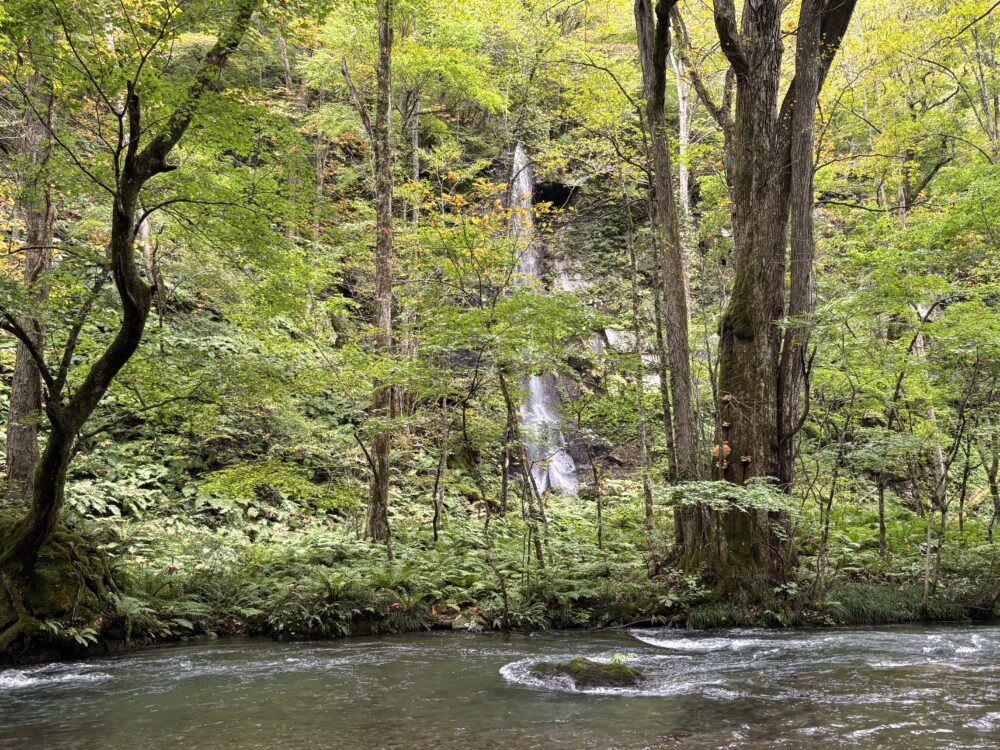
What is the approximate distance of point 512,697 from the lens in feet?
17.9

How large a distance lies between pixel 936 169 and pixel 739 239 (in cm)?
966

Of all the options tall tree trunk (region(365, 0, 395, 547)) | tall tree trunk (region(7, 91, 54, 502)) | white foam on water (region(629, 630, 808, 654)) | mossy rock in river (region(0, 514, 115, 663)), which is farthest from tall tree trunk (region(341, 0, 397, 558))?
white foam on water (region(629, 630, 808, 654))

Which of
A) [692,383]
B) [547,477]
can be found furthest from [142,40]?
[547,477]

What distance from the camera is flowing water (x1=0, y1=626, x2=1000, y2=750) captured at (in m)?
4.41

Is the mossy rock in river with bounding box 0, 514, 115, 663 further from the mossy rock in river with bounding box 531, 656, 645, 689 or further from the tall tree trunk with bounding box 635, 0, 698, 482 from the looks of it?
the tall tree trunk with bounding box 635, 0, 698, 482

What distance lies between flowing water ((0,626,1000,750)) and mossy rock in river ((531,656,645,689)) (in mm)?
141

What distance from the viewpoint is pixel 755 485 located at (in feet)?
25.4

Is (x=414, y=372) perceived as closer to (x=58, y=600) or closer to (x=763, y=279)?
(x=58, y=600)

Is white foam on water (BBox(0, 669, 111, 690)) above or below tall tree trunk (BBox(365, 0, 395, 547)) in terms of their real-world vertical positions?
below

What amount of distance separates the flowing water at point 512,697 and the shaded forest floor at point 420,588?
0.65 meters

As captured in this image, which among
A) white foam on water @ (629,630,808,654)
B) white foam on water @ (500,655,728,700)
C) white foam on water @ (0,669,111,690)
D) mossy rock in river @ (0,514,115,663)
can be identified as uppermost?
mossy rock in river @ (0,514,115,663)

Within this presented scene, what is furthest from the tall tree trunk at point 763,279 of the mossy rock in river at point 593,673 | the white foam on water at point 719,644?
the mossy rock in river at point 593,673

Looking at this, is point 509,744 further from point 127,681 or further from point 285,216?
point 285,216

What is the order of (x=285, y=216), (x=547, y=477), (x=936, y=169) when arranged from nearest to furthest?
(x=285, y=216) < (x=936, y=169) < (x=547, y=477)
